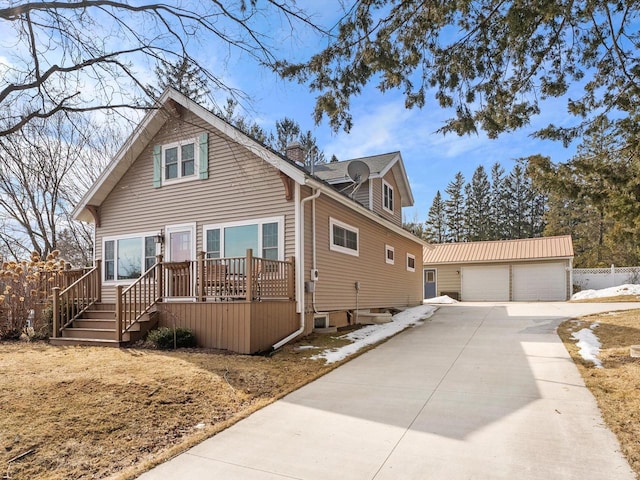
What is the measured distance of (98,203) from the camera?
41.8ft

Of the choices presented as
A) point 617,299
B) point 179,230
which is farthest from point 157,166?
point 617,299

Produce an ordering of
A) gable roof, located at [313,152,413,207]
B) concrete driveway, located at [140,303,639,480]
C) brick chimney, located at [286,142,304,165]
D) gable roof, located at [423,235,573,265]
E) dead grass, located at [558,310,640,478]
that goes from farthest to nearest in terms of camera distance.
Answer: gable roof, located at [423,235,573,265] < gable roof, located at [313,152,413,207] < brick chimney, located at [286,142,304,165] < dead grass, located at [558,310,640,478] < concrete driveway, located at [140,303,639,480]

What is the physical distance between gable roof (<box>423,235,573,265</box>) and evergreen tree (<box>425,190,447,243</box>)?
65.2 feet

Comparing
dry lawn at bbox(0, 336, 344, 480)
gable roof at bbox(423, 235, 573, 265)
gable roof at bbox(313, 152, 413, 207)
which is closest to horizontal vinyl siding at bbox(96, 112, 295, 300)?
dry lawn at bbox(0, 336, 344, 480)

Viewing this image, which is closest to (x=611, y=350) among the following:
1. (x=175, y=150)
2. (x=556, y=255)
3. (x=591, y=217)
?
(x=175, y=150)

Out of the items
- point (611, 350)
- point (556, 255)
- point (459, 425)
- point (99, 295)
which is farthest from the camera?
point (556, 255)

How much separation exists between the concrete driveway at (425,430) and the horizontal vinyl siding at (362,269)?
3.64 metres

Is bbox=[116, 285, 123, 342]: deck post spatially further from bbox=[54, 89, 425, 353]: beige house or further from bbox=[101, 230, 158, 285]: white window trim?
bbox=[101, 230, 158, 285]: white window trim

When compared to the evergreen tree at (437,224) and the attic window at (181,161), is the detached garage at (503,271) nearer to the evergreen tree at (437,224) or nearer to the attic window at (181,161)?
the attic window at (181,161)

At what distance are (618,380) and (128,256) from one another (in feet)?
38.1

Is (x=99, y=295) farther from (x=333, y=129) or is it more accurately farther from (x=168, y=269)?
(x=333, y=129)

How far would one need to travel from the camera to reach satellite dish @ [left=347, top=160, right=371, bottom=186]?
13684 millimetres

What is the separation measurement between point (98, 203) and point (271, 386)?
31.0 feet

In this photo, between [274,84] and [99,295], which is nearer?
[274,84]
